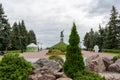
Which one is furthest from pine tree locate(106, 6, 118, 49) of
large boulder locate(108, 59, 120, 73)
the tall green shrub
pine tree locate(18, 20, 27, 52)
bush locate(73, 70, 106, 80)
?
bush locate(73, 70, 106, 80)

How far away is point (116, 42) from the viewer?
2244 inches

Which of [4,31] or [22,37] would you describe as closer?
[4,31]

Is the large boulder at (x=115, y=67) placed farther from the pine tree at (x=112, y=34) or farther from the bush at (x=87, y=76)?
the pine tree at (x=112, y=34)

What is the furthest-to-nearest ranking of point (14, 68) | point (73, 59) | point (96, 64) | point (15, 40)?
point (15, 40) → point (96, 64) → point (73, 59) → point (14, 68)

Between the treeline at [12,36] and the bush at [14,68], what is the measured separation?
40901mm

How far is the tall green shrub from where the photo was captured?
11.9 meters

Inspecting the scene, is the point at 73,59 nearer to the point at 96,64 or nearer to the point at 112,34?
the point at 96,64

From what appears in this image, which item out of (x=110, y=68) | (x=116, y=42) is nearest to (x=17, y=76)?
(x=110, y=68)

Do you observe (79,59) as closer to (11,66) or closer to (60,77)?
(60,77)

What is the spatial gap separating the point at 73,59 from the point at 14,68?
106 inches

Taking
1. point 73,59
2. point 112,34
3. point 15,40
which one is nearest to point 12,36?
point 15,40

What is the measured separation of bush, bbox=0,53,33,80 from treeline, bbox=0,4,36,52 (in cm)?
4090

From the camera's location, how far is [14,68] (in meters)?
10.5

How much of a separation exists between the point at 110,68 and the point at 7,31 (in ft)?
119
